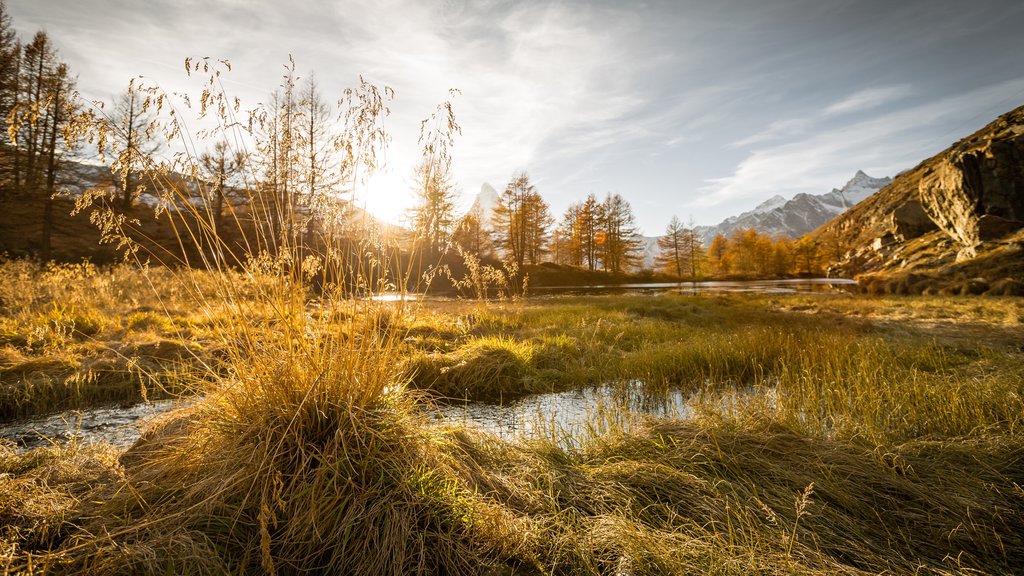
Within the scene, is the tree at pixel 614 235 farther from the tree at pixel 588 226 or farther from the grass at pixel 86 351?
the grass at pixel 86 351

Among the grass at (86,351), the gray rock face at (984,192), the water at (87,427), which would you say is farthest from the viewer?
the gray rock face at (984,192)

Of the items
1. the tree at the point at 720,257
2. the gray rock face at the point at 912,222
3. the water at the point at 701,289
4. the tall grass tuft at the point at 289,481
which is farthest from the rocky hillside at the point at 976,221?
the tall grass tuft at the point at 289,481

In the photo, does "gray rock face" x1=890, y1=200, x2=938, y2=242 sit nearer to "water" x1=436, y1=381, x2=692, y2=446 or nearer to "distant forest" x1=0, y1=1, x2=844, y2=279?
"distant forest" x1=0, y1=1, x2=844, y2=279

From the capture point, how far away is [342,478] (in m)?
2.08

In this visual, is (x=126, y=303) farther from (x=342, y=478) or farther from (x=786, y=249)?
(x=786, y=249)

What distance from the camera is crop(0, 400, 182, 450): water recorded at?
3625 millimetres

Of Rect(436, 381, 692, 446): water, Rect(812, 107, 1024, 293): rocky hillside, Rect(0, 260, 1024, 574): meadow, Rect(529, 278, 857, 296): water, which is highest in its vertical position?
Rect(812, 107, 1024, 293): rocky hillside

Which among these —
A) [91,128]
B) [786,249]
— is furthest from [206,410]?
[786,249]

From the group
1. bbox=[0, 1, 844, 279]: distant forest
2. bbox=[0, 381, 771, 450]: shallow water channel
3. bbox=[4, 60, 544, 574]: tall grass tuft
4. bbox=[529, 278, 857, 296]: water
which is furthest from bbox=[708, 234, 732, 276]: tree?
bbox=[4, 60, 544, 574]: tall grass tuft

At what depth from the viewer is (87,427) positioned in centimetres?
409

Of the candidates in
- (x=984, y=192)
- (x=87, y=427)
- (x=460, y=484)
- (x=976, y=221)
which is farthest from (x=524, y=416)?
(x=984, y=192)

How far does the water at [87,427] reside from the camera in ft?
11.9

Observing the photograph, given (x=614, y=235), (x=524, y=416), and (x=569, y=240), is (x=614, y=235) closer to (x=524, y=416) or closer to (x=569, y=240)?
(x=569, y=240)

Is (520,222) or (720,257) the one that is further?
(720,257)
